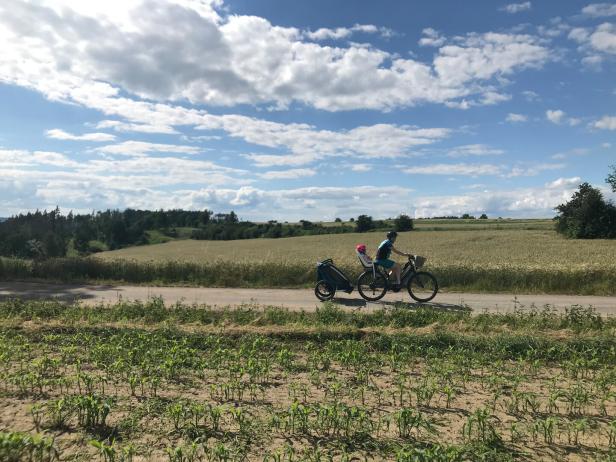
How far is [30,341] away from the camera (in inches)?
340

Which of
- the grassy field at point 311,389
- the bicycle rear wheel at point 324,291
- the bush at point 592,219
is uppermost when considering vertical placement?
the bush at point 592,219

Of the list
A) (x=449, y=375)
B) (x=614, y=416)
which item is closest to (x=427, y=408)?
(x=449, y=375)

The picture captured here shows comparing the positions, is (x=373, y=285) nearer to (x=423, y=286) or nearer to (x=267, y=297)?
(x=423, y=286)

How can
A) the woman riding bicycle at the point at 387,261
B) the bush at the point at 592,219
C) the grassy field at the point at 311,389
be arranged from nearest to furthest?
the grassy field at the point at 311,389
the woman riding bicycle at the point at 387,261
the bush at the point at 592,219

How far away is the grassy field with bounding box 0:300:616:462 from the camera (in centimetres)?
452

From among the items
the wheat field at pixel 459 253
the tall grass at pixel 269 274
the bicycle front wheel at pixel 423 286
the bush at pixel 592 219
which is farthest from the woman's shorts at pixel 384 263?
the bush at pixel 592 219

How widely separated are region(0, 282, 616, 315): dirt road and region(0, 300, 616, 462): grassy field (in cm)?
278

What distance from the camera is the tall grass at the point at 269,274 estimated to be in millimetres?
16141

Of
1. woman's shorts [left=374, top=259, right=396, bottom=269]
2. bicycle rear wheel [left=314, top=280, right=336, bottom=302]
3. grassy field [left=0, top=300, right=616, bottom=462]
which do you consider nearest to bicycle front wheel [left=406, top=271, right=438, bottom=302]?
woman's shorts [left=374, top=259, right=396, bottom=269]

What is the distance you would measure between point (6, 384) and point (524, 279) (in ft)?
52.2

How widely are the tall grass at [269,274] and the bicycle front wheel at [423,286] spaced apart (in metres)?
2.39

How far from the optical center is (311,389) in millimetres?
6191

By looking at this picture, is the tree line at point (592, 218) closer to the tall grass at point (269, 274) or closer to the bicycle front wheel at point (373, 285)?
the tall grass at point (269, 274)

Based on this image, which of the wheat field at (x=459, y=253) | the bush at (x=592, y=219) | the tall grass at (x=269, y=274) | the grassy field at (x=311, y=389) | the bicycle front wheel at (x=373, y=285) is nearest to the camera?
the grassy field at (x=311, y=389)
